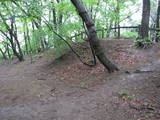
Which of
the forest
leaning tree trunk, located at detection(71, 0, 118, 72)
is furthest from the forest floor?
leaning tree trunk, located at detection(71, 0, 118, 72)

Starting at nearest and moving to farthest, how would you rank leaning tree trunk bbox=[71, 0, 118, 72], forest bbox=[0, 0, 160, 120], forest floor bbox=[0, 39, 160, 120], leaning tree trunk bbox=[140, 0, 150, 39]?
forest floor bbox=[0, 39, 160, 120]
forest bbox=[0, 0, 160, 120]
leaning tree trunk bbox=[71, 0, 118, 72]
leaning tree trunk bbox=[140, 0, 150, 39]

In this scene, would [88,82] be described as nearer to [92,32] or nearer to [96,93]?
[96,93]

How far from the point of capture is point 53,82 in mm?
10000

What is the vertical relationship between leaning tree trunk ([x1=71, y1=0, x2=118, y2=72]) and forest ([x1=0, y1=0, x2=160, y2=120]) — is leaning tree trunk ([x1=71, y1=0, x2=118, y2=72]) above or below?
above

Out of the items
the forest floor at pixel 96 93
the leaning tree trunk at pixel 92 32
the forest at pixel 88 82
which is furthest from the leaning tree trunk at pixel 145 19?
the leaning tree trunk at pixel 92 32

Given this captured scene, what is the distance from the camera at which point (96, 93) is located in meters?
7.41

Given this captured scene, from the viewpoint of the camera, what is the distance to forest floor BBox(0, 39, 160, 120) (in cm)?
584

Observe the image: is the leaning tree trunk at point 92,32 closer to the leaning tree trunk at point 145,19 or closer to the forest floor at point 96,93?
the forest floor at point 96,93

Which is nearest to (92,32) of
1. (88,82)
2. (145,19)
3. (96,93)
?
(88,82)

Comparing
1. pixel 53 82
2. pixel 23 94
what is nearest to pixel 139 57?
pixel 53 82

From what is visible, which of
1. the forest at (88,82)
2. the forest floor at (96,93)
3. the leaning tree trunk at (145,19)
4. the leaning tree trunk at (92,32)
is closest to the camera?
the forest floor at (96,93)

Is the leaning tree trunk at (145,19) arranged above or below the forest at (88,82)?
above

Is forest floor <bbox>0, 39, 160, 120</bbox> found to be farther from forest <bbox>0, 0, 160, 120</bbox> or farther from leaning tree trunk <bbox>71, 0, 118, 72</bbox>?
leaning tree trunk <bbox>71, 0, 118, 72</bbox>

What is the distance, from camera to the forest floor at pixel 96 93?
584 cm
